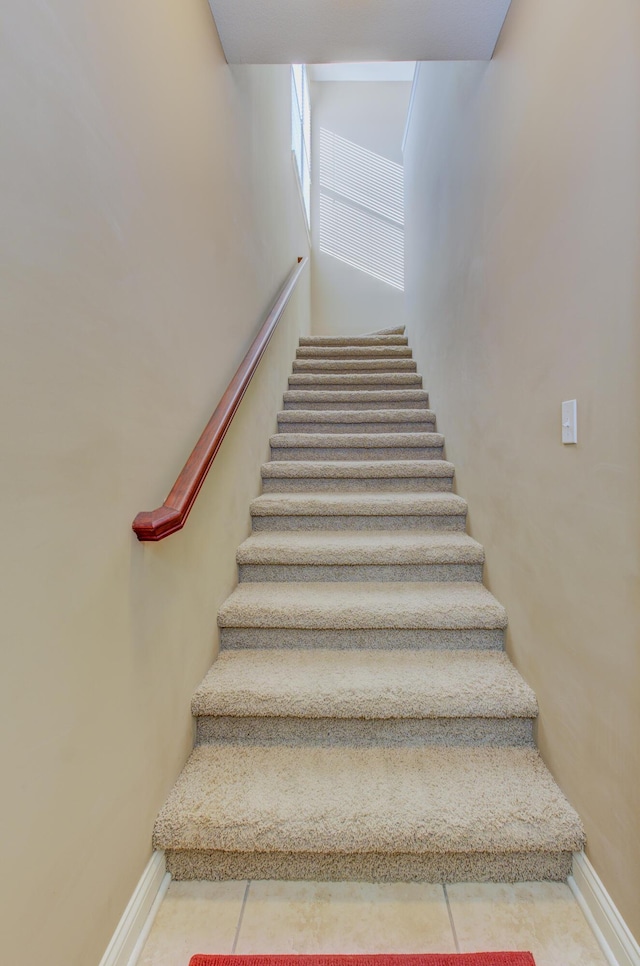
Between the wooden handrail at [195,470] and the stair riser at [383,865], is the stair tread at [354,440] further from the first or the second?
the stair riser at [383,865]

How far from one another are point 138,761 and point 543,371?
1.45 meters

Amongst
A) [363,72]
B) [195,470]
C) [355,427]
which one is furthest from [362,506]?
[363,72]

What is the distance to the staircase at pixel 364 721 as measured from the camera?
3.43ft

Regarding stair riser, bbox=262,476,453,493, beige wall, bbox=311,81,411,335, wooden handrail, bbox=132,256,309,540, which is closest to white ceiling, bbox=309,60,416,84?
beige wall, bbox=311,81,411,335

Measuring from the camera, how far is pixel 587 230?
1003 millimetres

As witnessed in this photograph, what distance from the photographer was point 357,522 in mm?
2053

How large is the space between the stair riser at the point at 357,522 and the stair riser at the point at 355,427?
845mm

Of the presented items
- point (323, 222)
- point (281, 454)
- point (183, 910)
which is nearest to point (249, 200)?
point (281, 454)

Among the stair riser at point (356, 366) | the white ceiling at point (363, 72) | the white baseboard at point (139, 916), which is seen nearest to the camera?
the white baseboard at point (139, 916)

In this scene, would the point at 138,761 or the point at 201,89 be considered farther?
the point at 201,89

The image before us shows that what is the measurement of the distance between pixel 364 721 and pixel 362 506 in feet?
3.13

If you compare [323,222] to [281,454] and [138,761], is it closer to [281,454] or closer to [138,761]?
[281,454]

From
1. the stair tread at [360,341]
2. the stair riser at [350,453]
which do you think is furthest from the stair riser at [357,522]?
the stair tread at [360,341]

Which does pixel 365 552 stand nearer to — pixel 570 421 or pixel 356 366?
pixel 570 421
